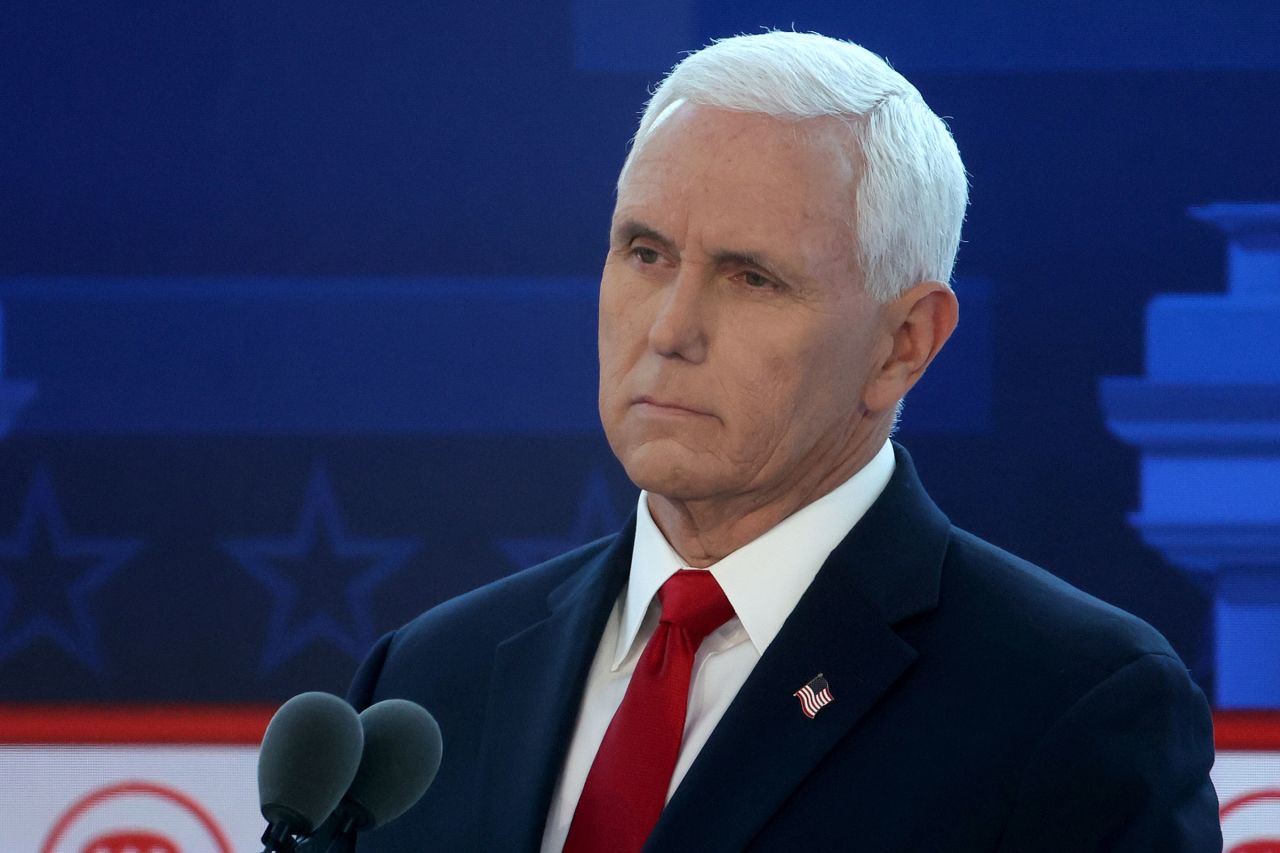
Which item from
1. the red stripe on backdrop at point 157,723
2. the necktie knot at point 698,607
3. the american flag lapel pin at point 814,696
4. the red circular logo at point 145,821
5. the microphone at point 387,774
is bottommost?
the red circular logo at point 145,821

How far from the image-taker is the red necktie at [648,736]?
4.81 feet

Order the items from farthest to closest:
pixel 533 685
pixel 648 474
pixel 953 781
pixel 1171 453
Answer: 1. pixel 1171 453
2. pixel 533 685
3. pixel 648 474
4. pixel 953 781

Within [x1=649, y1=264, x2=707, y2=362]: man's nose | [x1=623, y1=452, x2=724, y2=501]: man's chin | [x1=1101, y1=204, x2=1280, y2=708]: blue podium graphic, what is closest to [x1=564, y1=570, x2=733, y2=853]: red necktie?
[x1=623, y1=452, x2=724, y2=501]: man's chin

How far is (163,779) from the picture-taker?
256cm

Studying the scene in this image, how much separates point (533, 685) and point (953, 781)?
0.45 m

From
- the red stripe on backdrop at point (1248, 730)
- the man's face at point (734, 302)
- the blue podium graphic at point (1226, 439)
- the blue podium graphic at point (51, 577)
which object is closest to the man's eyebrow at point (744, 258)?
the man's face at point (734, 302)

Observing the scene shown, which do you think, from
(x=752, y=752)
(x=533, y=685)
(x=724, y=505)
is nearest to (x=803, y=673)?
(x=752, y=752)

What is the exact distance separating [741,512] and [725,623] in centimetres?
11

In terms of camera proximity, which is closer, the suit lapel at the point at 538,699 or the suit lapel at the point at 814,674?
the suit lapel at the point at 814,674

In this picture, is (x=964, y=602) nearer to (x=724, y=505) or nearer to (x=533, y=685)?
(x=724, y=505)

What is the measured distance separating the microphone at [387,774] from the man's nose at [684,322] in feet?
1.43

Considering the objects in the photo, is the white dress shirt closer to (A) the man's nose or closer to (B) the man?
(B) the man

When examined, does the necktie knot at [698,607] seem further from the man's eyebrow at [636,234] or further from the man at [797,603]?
the man's eyebrow at [636,234]

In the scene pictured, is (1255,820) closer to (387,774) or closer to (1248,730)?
(1248,730)
